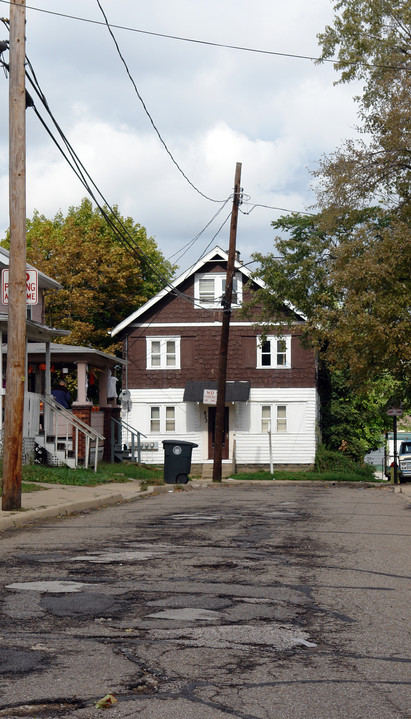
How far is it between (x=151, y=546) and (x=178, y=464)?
15036 mm

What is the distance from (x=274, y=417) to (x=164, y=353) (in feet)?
19.7

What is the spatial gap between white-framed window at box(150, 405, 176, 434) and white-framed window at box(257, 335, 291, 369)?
4.70 meters

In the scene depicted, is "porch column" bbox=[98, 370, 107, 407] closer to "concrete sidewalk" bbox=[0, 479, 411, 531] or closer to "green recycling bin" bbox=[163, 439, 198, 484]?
"green recycling bin" bbox=[163, 439, 198, 484]

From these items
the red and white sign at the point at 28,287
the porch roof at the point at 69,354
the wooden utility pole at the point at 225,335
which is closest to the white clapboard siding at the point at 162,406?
the wooden utility pole at the point at 225,335

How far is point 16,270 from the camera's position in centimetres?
1352

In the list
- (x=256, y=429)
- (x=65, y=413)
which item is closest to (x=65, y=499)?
(x=65, y=413)

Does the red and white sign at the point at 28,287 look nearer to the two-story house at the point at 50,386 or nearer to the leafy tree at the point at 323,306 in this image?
the two-story house at the point at 50,386

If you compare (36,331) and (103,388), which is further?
(103,388)

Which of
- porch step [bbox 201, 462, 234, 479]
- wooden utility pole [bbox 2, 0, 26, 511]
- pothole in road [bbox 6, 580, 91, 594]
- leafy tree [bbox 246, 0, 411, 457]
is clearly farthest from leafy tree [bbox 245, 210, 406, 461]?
pothole in road [bbox 6, 580, 91, 594]

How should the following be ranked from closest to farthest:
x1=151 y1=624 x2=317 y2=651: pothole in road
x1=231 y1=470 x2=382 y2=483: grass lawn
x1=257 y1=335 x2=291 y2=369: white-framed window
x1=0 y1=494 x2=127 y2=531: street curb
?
1. x1=151 y1=624 x2=317 y2=651: pothole in road
2. x1=0 y1=494 x2=127 y2=531: street curb
3. x1=231 y1=470 x2=382 y2=483: grass lawn
4. x1=257 y1=335 x2=291 y2=369: white-framed window

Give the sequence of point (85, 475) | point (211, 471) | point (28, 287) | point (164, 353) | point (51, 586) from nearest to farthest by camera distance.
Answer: point (51, 586) < point (28, 287) < point (85, 475) < point (211, 471) < point (164, 353)

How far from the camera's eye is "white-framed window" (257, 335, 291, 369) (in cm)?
4059

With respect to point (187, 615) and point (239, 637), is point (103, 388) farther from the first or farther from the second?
point (239, 637)

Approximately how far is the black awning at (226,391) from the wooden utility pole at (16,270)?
2600cm
